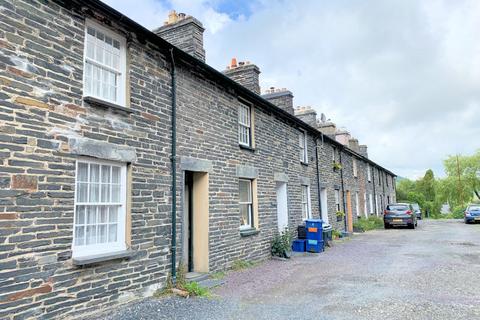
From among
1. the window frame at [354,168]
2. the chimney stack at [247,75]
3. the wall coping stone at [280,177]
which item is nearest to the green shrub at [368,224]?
the window frame at [354,168]

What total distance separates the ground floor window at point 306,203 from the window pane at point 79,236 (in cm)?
1060

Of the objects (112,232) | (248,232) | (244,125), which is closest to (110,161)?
(112,232)

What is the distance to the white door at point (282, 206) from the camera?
12.9 metres

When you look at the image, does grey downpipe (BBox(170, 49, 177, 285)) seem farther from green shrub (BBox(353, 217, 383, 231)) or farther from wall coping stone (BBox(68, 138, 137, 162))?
green shrub (BBox(353, 217, 383, 231))

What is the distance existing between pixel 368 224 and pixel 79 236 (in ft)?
66.8

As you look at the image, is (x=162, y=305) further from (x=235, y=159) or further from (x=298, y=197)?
(x=298, y=197)

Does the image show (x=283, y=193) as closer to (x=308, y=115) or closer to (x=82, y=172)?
(x=308, y=115)

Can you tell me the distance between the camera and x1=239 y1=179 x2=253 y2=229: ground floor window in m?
10.6

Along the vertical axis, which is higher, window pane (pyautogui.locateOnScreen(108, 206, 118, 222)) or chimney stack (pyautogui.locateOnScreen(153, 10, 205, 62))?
chimney stack (pyautogui.locateOnScreen(153, 10, 205, 62))

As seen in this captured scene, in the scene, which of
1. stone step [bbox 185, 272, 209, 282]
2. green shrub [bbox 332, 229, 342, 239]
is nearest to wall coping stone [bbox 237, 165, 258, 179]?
stone step [bbox 185, 272, 209, 282]

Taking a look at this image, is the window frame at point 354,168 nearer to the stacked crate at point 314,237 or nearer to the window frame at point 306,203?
the window frame at point 306,203

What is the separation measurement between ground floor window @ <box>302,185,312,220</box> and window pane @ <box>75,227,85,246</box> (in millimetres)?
10602

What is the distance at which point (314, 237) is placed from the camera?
12.8 m

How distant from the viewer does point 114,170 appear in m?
6.37
